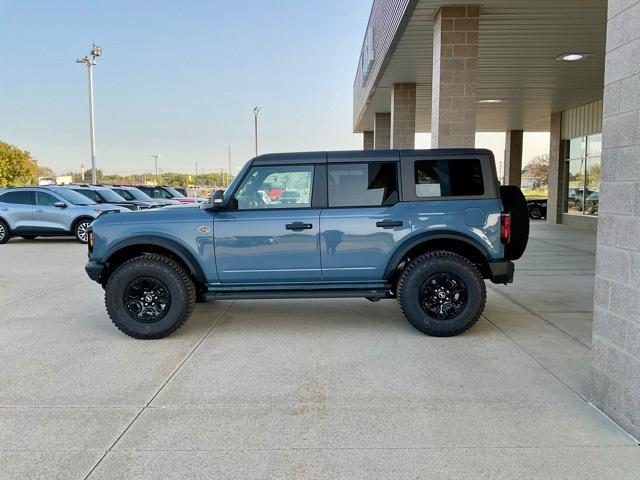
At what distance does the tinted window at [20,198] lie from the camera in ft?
50.0

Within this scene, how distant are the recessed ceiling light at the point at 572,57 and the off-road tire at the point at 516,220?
794cm

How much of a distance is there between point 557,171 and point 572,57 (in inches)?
422

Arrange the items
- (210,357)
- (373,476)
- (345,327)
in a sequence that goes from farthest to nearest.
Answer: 1. (345,327)
2. (210,357)
3. (373,476)

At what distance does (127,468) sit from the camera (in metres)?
3.09

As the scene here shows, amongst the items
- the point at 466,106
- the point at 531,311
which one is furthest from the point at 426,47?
the point at 531,311

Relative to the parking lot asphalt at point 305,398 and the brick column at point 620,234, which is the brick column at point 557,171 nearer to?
the parking lot asphalt at point 305,398

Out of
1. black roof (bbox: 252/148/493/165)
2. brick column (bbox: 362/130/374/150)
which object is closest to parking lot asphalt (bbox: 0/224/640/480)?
black roof (bbox: 252/148/493/165)

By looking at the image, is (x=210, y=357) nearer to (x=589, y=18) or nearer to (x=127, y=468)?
(x=127, y=468)

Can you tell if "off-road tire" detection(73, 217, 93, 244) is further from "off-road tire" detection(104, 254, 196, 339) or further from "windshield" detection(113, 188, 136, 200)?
"off-road tire" detection(104, 254, 196, 339)

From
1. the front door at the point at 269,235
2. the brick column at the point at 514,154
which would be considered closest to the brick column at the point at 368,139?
the brick column at the point at 514,154

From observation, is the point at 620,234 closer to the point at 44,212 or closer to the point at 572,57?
the point at 572,57

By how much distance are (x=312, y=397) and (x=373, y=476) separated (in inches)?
47.0

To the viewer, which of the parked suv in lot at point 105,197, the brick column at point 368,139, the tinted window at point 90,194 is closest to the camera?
the parked suv in lot at point 105,197

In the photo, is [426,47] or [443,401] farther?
[426,47]
